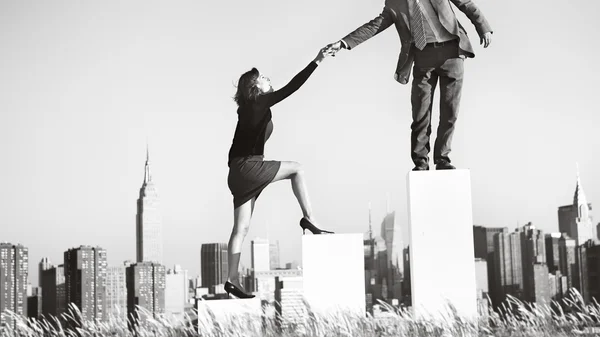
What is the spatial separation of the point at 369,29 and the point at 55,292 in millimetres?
42140

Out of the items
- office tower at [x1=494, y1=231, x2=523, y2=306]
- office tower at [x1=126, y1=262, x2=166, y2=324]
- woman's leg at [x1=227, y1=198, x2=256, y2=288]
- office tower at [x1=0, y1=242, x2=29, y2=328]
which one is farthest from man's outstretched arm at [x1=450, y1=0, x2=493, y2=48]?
office tower at [x1=494, y1=231, x2=523, y2=306]

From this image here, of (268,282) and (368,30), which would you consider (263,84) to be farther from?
(268,282)

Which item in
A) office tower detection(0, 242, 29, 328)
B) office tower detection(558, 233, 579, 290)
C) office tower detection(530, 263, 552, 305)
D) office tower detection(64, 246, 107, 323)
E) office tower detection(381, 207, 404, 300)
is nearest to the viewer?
office tower detection(381, 207, 404, 300)

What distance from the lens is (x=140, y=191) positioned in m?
82.2

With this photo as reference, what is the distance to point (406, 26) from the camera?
220 inches

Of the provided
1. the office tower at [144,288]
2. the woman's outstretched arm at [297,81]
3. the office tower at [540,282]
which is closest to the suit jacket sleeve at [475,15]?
the woman's outstretched arm at [297,81]

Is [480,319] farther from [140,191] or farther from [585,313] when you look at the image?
[140,191]

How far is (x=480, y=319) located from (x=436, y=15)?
2.01 meters

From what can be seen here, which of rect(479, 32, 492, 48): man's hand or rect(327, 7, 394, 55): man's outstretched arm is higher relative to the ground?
rect(327, 7, 394, 55): man's outstretched arm

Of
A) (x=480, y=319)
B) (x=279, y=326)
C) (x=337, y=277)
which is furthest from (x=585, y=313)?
(x=279, y=326)

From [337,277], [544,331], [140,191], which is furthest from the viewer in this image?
[140,191]

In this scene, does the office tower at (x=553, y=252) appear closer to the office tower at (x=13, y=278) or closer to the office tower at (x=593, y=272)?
the office tower at (x=593, y=272)

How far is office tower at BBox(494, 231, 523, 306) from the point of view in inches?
1726

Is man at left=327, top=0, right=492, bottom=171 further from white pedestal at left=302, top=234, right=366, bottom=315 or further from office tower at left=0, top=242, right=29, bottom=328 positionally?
office tower at left=0, top=242, right=29, bottom=328
